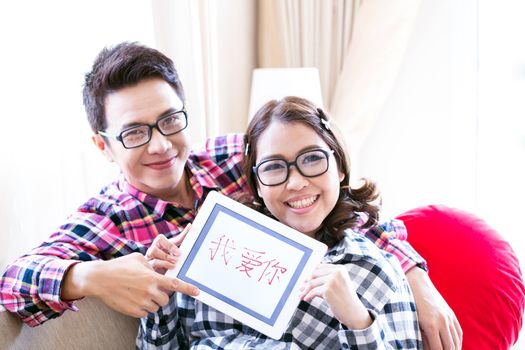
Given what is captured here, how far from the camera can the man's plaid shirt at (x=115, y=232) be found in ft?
4.30

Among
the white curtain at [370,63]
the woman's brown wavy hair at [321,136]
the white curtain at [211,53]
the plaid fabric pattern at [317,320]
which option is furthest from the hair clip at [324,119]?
the white curtain at [370,63]

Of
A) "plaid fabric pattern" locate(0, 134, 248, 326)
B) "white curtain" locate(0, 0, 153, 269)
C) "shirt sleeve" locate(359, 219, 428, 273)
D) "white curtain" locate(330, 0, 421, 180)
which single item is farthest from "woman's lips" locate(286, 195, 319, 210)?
"white curtain" locate(330, 0, 421, 180)

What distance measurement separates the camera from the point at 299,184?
136 centimetres

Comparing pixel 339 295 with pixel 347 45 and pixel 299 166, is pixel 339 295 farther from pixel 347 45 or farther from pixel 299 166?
pixel 347 45

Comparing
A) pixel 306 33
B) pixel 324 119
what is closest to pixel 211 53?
pixel 306 33

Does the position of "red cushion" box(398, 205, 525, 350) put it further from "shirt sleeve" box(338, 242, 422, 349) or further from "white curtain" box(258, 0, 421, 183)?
"white curtain" box(258, 0, 421, 183)

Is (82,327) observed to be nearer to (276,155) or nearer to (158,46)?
(276,155)

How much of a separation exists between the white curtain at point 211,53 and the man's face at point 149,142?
720 millimetres

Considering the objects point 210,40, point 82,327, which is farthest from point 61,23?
point 82,327

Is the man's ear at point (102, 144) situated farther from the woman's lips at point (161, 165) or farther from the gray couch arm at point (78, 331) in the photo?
the gray couch arm at point (78, 331)

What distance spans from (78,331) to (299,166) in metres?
0.63

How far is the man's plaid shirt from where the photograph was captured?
131 centimetres

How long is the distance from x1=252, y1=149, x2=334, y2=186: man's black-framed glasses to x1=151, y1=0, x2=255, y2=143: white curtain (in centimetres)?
105

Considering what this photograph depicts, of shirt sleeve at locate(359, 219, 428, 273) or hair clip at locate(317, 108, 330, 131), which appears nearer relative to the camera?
hair clip at locate(317, 108, 330, 131)
